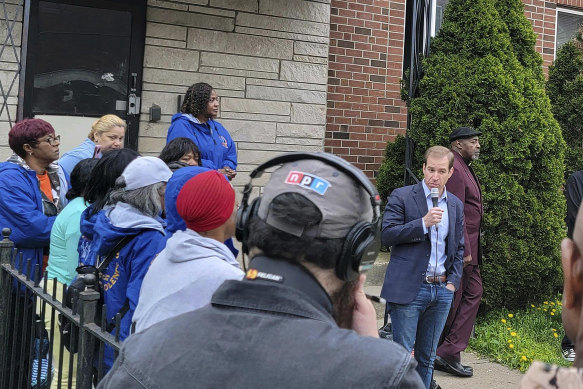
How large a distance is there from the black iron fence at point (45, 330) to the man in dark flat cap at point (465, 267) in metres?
3.34

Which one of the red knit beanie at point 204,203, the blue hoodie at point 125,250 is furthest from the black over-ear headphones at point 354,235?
the blue hoodie at point 125,250

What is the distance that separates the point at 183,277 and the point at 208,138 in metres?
4.10

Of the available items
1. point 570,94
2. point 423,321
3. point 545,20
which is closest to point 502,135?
point 570,94

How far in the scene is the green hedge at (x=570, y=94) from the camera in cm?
864

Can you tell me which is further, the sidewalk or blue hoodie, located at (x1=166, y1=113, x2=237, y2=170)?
blue hoodie, located at (x1=166, y1=113, x2=237, y2=170)

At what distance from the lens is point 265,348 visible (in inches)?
51.2

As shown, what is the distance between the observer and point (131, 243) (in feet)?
10.9

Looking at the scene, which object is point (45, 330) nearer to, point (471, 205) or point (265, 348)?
point (265, 348)

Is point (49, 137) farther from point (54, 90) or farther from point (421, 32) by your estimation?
point (421, 32)

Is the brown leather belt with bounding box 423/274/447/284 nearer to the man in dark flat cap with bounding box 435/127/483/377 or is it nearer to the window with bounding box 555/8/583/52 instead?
the man in dark flat cap with bounding box 435/127/483/377

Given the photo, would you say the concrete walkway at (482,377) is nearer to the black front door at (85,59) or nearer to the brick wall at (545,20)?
the black front door at (85,59)

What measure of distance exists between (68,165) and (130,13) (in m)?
→ 2.83

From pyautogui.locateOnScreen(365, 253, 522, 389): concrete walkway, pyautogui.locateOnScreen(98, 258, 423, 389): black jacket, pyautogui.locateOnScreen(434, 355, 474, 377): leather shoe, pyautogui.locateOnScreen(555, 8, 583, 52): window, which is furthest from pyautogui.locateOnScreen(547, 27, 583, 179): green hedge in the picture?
pyautogui.locateOnScreen(98, 258, 423, 389): black jacket

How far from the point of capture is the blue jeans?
16.6 ft
